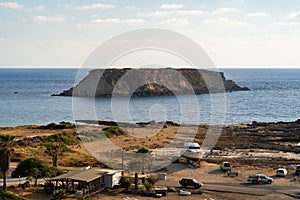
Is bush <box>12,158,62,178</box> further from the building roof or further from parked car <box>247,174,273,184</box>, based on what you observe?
parked car <box>247,174,273,184</box>

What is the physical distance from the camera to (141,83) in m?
155

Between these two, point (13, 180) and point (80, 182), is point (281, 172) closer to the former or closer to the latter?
point (80, 182)

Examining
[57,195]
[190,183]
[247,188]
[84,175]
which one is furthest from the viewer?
[247,188]

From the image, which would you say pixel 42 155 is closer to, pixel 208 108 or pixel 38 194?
pixel 38 194

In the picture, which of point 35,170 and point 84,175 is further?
point 35,170

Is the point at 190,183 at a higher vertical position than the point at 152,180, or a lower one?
lower

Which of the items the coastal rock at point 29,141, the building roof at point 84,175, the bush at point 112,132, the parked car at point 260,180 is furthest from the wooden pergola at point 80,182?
the bush at point 112,132

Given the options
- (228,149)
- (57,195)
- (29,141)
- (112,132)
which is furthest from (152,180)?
(112,132)

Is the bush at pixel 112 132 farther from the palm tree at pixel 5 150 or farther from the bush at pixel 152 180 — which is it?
the palm tree at pixel 5 150

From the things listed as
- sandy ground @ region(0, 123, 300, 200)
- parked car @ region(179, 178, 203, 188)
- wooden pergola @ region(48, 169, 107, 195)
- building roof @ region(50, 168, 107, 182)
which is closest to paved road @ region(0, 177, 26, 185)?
sandy ground @ region(0, 123, 300, 200)

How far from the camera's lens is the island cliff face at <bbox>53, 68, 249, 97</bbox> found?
147 meters

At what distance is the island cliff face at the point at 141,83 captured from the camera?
482ft

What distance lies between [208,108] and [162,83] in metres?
43.7

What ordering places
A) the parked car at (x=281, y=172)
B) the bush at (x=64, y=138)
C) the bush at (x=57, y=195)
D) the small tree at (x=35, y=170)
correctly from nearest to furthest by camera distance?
1. the bush at (x=57, y=195)
2. the small tree at (x=35, y=170)
3. the parked car at (x=281, y=172)
4. the bush at (x=64, y=138)
